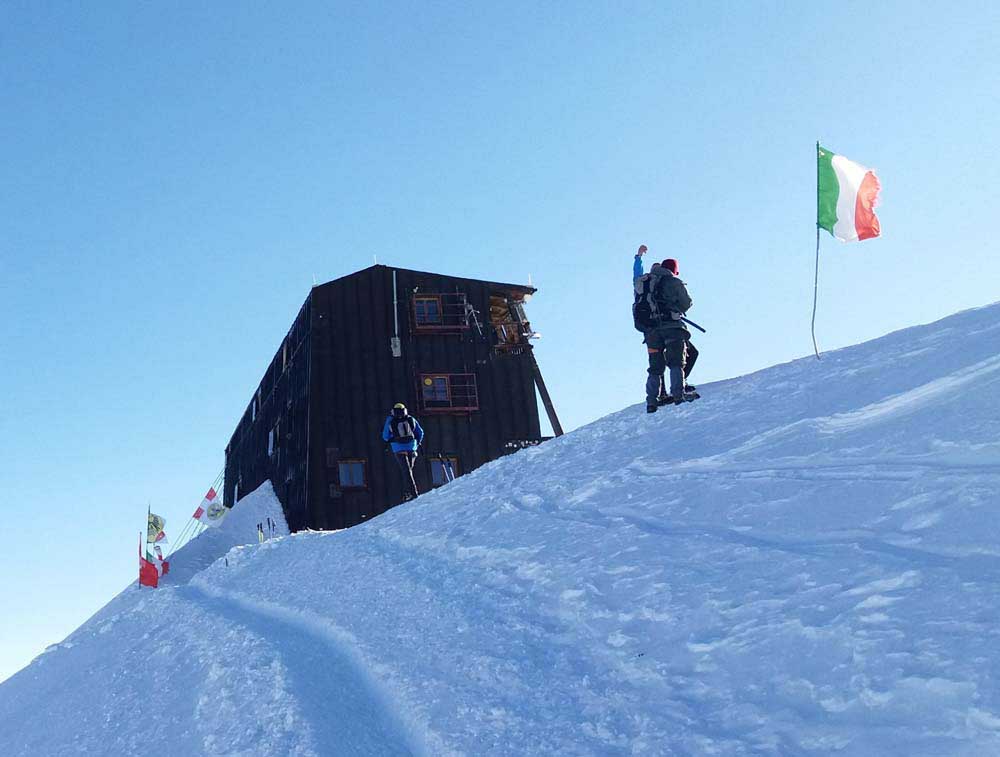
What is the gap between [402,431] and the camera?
46.4 ft

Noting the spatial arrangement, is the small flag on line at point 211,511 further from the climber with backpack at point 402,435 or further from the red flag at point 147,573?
the climber with backpack at point 402,435

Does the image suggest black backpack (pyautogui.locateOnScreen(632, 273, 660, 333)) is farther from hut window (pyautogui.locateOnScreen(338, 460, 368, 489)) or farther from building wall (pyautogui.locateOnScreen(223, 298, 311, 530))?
building wall (pyautogui.locateOnScreen(223, 298, 311, 530))

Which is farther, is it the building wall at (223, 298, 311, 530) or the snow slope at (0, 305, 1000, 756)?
the building wall at (223, 298, 311, 530)

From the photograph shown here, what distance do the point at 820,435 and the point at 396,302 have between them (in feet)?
63.0

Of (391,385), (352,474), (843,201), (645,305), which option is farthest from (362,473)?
(843,201)

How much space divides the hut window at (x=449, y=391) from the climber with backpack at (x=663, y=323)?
13.5 m

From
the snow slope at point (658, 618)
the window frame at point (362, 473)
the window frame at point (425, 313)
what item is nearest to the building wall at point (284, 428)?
the window frame at point (362, 473)

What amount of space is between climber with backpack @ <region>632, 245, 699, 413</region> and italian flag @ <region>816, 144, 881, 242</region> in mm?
2606

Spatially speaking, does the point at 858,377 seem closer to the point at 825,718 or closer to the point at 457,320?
the point at 825,718

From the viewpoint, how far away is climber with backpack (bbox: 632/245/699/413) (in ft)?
33.6

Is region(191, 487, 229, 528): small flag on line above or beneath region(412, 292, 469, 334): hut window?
beneath

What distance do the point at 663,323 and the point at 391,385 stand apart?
47.5 ft

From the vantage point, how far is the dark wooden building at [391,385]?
2253 centimetres

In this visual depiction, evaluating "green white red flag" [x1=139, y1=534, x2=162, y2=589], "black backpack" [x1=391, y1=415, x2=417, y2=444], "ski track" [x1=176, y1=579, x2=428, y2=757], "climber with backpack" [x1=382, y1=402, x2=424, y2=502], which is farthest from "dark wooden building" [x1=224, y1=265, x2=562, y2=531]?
"ski track" [x1=176, y1=579, x2=428, y2=757]
